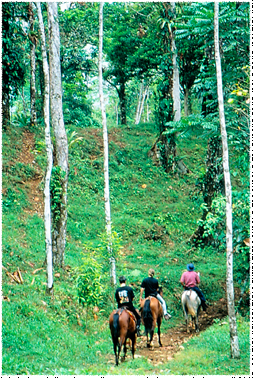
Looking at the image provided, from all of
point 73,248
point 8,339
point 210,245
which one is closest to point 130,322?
point 8,339

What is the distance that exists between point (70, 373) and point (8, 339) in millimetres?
2061

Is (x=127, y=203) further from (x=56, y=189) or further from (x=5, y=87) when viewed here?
(x=56, y=189)

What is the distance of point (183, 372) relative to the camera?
26.4ft

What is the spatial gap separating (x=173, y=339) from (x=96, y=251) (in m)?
5.97

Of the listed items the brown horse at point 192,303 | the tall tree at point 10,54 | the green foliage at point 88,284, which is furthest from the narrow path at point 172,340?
the tall tree at point 10,54

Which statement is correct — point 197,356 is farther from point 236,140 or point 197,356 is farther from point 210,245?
point 210,245

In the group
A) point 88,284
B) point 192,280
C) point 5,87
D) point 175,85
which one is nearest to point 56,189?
point 88,284

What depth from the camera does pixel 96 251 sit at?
16703 millimetres

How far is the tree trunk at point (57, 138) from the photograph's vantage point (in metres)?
13.7

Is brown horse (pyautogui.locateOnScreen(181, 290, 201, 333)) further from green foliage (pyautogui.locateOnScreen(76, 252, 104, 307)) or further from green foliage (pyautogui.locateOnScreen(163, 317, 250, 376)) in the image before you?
green foliage (pyautogui.locateOnScreen(76, 252, 104, 307))

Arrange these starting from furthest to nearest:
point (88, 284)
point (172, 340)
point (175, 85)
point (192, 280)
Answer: point (175, 85) → point (192, 280) → point (172, 340) → point (88, 284)

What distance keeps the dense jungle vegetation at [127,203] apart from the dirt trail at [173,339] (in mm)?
87

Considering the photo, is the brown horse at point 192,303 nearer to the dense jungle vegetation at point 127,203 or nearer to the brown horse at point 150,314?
the dense jungle vegetation at point 127,203

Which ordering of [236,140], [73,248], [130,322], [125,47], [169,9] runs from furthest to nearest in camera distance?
[125,47], [169,9], [73,248], [236,140], [130,322]
